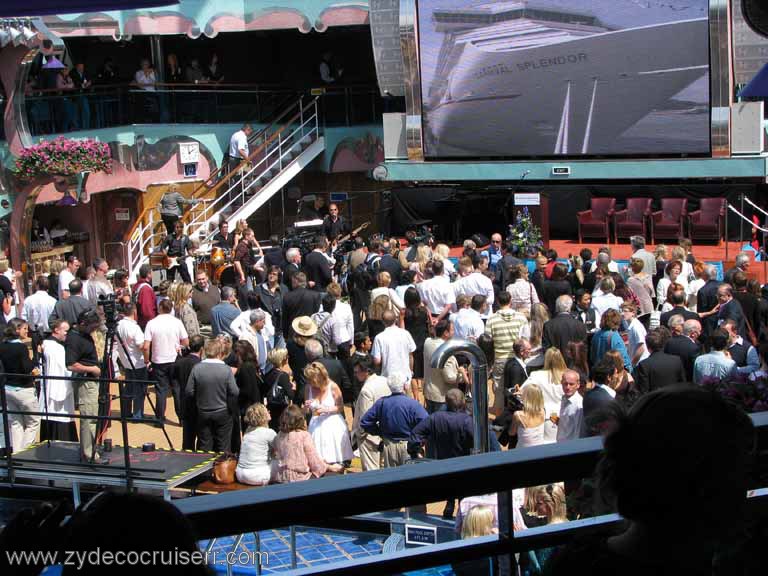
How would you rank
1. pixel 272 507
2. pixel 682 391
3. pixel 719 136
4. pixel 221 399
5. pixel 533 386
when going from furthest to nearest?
1. pixel 719 136
2. pixel 221 399
3. pixel 533 386
4. pixel 272 507
5. pixel 682 391

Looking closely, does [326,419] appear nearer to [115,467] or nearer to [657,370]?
[115,467]

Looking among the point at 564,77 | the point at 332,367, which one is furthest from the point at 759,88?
the point at 564,77

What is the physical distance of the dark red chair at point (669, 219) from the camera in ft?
64.3

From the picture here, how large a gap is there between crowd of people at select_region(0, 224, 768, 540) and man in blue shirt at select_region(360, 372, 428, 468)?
0.4 inches

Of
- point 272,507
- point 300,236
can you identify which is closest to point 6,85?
point 300,236

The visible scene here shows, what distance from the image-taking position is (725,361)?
7.80 m

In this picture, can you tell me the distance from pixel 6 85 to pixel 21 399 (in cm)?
1025

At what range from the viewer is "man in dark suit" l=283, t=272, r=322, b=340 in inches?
443

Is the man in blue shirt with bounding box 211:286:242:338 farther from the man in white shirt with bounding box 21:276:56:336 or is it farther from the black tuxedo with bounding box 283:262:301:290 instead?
the man in white shirt with bounding box 21:276:56:336

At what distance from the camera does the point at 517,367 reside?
8.75m

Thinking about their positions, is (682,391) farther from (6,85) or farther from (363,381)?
(6,85)

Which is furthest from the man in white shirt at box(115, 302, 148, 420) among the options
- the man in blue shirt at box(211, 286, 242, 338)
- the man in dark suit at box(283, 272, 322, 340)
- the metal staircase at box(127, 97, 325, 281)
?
the metal staircase at box(127, 97, 325, 281)

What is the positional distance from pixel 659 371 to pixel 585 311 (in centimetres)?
264

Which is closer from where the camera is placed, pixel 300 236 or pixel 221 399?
pixel 221 399
